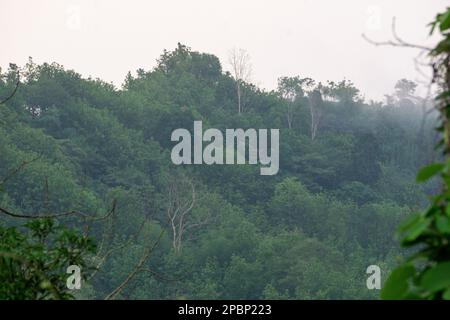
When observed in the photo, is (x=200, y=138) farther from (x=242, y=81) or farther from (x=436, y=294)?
(x=436, y=294)

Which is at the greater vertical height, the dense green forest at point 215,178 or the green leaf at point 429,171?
the dense green forest at point 215,178

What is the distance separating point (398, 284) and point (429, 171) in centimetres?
15

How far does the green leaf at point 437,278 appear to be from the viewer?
4.11 feet

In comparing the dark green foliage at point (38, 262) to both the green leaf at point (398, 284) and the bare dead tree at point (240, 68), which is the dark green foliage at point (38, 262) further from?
the bare dead tree at point (240, 68)

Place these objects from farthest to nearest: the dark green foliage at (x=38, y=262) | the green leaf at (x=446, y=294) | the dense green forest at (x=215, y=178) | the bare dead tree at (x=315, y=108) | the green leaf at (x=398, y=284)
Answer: the bare dead tree at (x=315, y=108), the dense green forest at (x=215, y=178), the dark green foliage at (x=38, y=262), the green leaf at (x=398, y=284), the green leaf at (x=446, y=294)

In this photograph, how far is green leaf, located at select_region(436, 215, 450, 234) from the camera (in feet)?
4.16

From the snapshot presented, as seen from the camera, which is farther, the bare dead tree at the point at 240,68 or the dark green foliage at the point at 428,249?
the bare dead tree at the point at 240,68

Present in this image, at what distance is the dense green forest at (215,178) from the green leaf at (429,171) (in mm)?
41398

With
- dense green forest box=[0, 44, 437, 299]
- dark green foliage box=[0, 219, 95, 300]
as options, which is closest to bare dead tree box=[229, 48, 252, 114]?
dense green forest box=[0, 44, 437, 299]

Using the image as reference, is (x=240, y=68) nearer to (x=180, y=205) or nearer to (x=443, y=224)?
(x=180, y=205)

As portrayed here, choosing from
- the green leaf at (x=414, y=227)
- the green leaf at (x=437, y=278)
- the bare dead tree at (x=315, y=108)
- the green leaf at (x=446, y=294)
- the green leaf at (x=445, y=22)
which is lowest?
the green leaf at (x=446, y=294)

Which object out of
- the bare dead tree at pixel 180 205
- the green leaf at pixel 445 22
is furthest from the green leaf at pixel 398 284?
the bare dead tree at pixel 180 205

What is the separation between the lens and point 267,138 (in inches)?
2488
